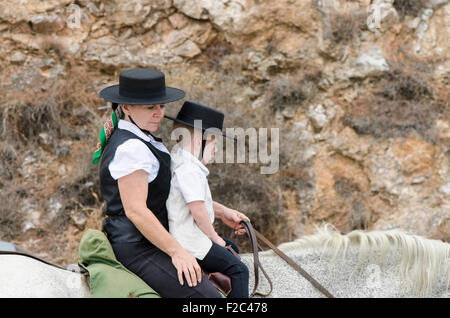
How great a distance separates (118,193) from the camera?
2.08 m

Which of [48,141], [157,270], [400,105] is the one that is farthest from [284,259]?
[400,105]

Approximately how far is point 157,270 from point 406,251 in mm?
1350

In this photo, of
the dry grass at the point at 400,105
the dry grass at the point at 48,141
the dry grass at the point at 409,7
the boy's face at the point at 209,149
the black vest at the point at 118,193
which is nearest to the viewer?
the black vest at the point at 118,193

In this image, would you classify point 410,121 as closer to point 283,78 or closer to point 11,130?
point 283,78

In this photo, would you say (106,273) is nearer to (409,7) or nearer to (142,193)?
(142,193)

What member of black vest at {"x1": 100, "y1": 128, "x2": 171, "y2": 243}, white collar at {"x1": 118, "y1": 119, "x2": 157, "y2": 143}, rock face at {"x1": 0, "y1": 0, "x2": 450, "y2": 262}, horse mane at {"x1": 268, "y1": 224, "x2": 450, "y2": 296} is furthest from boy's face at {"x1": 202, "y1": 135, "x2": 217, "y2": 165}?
rock face at {"x1": 0, "y1": 0, "x2": 450, "y2": 262}

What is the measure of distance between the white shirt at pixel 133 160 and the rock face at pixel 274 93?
12.0 ft

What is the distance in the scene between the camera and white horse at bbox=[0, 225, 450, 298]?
6.84 feet

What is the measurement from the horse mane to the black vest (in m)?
1.03

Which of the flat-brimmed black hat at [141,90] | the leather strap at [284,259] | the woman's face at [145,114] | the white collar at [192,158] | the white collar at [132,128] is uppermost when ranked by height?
the flat-brimmed black hat at [141,90]

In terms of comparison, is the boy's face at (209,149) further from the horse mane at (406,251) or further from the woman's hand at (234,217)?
the horse mane at (406,251)

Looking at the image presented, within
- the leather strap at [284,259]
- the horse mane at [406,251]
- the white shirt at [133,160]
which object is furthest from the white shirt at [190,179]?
the horse mane at [406,251]

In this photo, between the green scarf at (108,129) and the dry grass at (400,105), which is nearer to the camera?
the green scarf at (108,129)

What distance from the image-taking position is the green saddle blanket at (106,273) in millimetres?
1995
